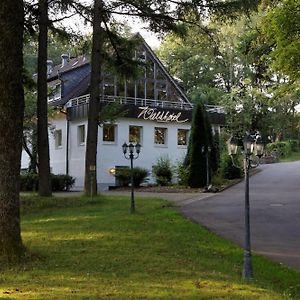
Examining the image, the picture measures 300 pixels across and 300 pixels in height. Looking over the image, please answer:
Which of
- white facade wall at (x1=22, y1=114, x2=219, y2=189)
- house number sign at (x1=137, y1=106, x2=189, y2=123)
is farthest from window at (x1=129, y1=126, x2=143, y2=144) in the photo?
house number sign at (x1=137, y1=106, x2=189, y2=123)

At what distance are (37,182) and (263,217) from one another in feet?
50.5

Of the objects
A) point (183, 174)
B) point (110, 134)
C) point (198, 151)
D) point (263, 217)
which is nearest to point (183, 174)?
point (183, 174)

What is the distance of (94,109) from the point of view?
2214cm

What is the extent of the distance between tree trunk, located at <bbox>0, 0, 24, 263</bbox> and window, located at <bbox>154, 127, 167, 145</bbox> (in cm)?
2791

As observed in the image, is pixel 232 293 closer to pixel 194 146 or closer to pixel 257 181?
pixel 194 146

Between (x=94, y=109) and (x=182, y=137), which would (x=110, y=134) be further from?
(x=94, y=109)

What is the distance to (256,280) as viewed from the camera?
26.7 feet

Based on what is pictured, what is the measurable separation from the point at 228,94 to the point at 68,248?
4398cm

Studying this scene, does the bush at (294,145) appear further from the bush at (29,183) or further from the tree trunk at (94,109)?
the tree trunk at (94,109)

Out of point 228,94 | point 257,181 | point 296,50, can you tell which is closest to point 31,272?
point 296,50

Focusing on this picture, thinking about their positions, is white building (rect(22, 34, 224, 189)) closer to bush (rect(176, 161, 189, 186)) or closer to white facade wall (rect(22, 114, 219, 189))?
white facade wall (rect(22, 114, 219, 189))

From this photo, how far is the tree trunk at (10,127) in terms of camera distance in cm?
910

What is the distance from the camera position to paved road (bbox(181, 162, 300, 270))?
37.1 feet

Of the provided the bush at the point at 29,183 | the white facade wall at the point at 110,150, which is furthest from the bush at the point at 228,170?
the bush at the point at 29,183
